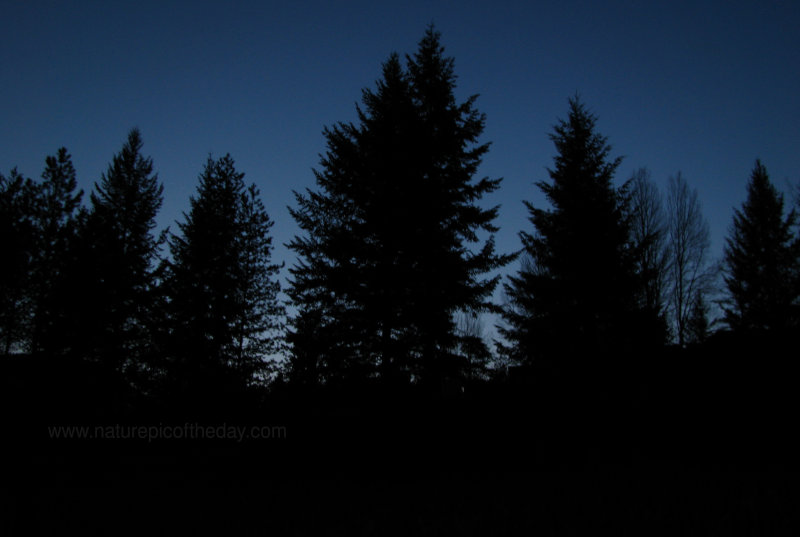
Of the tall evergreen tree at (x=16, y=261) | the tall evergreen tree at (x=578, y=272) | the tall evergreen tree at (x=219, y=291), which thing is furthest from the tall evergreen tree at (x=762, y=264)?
the tall evergreen tree at (x=16, y=261)

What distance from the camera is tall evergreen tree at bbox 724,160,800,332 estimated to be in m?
19.7

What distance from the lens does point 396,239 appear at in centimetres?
1241

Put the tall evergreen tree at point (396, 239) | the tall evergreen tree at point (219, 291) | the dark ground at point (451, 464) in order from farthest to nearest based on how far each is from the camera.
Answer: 1. the tall evergreen tree at point (219, 291)
2. the tall evergreen tree at point (396, 239)
3. the dark ground at point (451, 464)

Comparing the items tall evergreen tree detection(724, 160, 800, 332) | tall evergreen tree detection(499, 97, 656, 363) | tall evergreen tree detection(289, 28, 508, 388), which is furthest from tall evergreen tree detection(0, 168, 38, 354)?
tall evergreen tree detection(724, 160, 800, 332)

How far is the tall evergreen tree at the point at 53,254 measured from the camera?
18.8m

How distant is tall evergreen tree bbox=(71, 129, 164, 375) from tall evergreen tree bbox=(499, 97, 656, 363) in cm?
1848

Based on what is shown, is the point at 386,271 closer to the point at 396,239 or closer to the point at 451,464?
the point at 396,239

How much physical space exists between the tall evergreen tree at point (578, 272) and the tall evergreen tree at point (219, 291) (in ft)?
44.2

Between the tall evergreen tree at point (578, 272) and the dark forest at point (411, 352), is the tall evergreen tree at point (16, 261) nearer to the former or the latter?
the dark forest at point (411, 352)

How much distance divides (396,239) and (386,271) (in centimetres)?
A: 112

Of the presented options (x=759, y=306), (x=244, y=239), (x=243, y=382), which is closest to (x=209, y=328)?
(x=243, y=382)

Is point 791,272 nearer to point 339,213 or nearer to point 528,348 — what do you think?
point 528,348

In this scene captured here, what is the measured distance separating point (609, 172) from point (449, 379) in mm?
10987

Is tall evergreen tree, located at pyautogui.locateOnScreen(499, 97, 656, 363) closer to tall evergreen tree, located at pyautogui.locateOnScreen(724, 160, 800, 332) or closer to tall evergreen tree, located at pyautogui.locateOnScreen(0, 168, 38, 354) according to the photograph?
tall evergreen tree, located at pyautogui.locateOnScreen(724, 160, 800, 332)
